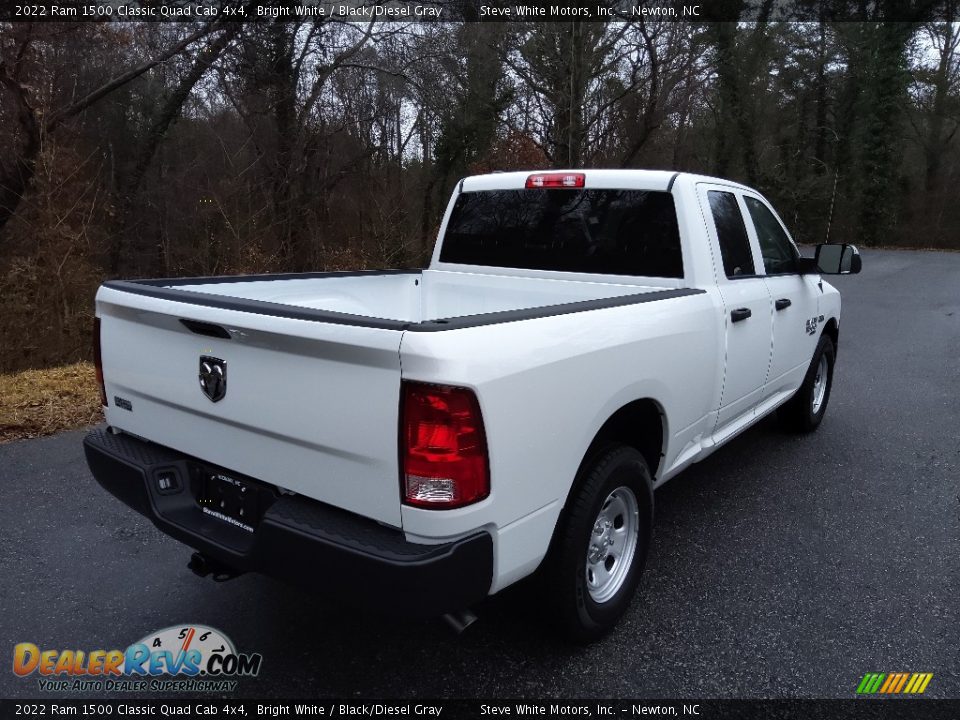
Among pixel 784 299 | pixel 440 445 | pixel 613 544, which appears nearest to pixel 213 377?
pixel 440 445

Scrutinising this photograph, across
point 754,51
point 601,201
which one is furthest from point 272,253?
point 754,51

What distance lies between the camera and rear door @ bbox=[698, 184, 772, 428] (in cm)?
366

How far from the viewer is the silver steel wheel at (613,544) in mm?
2816

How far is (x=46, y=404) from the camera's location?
583 cm

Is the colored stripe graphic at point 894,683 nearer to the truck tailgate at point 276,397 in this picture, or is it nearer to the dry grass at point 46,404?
the truck tailgate at point 276,397

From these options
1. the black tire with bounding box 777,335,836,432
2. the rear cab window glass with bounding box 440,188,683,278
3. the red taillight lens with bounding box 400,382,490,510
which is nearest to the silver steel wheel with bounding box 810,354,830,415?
the black tire with bounding box 777,335,836,432

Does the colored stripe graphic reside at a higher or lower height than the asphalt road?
lower

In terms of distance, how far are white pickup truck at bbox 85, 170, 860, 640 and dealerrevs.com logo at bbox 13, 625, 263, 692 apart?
0.36 meters

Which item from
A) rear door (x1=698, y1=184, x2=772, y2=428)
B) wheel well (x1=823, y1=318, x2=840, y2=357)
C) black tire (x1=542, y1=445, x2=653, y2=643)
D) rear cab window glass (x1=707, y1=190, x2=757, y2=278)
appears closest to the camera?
black tire (x1=542, y1=445, x2=653, y2=643)

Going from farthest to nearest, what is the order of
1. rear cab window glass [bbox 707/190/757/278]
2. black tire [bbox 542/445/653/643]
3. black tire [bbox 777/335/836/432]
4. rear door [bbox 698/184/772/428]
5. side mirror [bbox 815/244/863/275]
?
black tire [bbox 777/335/836/432] → side mirror [bbox 815/244/863/275] → rear cab window glass [bbox 707/190/757/278] → rear door [bbox 698/184/772/428] → black tire [bbox 542/445/653/643]

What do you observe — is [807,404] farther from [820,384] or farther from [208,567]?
[208,567]

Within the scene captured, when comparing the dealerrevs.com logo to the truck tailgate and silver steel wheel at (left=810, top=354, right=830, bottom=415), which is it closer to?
the truck tailgate

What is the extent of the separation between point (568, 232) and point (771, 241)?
4.99 feet

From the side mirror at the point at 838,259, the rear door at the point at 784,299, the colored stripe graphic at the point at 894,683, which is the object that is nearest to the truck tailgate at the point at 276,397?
the colored stripe graphic at the point at 894,683
